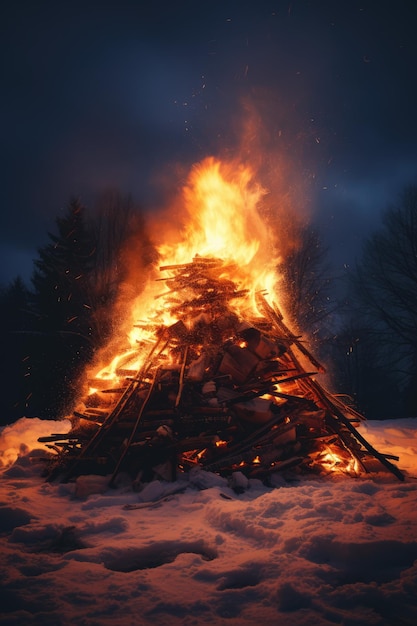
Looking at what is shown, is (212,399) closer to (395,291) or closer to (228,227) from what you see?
(228,227)

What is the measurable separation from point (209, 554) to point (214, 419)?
2.88m

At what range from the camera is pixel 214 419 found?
6254 mm

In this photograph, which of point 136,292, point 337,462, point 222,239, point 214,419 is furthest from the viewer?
point 136,292

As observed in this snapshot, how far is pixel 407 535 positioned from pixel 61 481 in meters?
5.23

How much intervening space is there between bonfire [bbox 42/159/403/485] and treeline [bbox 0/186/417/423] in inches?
420

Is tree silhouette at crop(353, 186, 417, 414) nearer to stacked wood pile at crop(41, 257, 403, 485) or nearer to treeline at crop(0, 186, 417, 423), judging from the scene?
treeline at crop(0, 186, 417, 423)

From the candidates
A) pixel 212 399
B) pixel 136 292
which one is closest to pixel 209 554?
pixel 212 399

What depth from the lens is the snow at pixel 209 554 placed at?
244cm

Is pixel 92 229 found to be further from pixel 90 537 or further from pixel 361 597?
pixel 361 597

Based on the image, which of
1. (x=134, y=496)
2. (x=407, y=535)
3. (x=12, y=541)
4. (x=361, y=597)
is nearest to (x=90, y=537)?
(x=12, y=541)

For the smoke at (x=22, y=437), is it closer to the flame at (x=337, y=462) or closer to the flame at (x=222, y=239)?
the flame at (x=222, y=239)

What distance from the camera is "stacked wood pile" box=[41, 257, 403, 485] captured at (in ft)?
19.5

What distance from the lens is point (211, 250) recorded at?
1123cm

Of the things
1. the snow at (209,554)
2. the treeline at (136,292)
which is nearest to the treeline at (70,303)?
the treeline at (136,292)
